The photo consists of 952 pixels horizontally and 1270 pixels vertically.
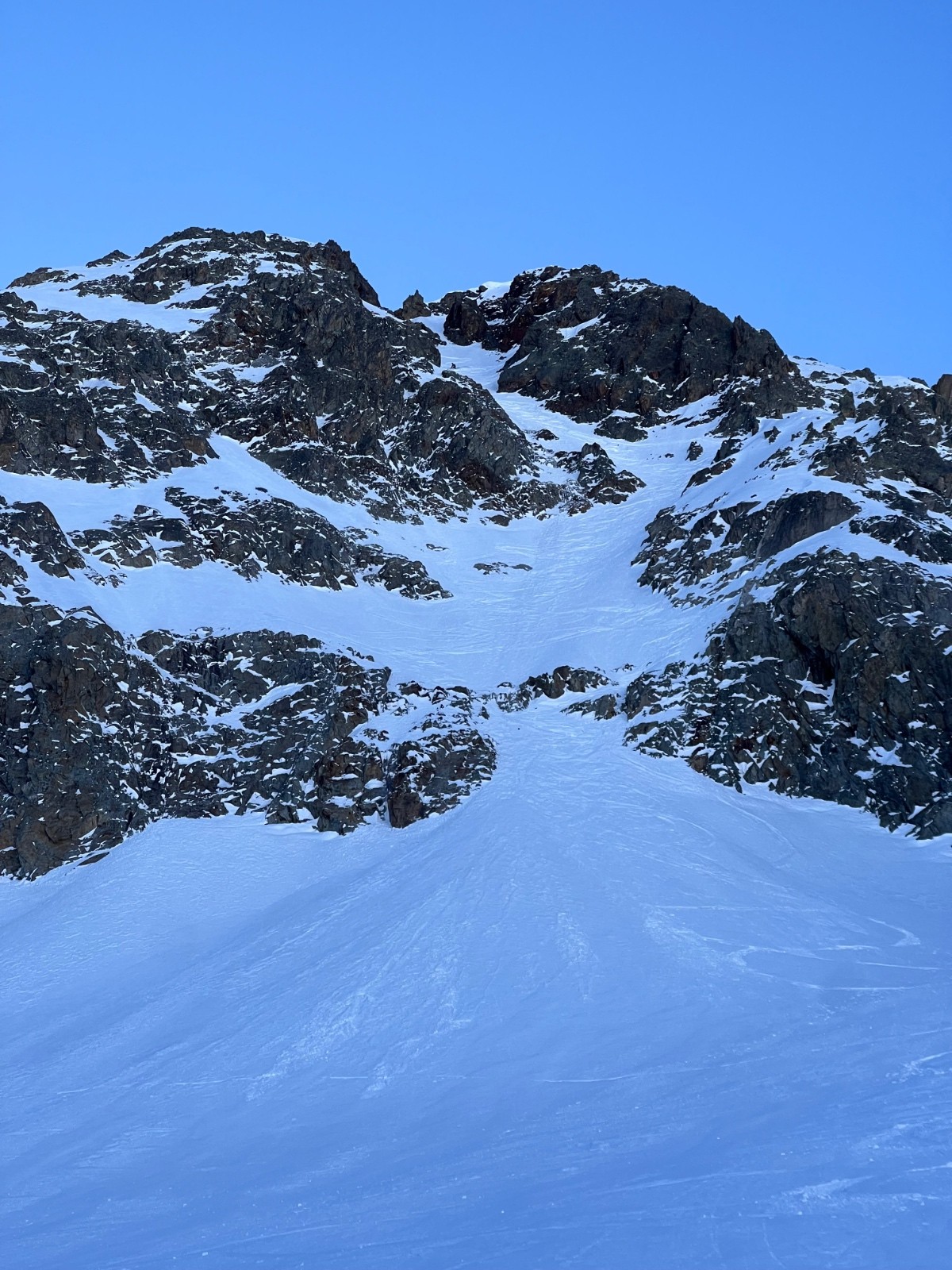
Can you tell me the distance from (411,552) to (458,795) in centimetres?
2296

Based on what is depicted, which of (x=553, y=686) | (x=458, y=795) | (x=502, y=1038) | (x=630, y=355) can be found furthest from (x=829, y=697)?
(x=630, y=355)

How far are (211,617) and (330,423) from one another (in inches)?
922

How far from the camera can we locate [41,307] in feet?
231

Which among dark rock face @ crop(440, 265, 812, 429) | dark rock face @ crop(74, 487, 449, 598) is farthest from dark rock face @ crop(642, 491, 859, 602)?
dark rock face @ crop(440, 265, 812, 429)

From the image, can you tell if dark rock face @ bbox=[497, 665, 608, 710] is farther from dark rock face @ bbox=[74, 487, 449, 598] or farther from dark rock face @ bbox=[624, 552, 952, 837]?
dark rock face @ bbox=[74, 487, 449, 598]

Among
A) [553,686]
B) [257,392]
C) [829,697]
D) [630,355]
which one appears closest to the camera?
[829,697]

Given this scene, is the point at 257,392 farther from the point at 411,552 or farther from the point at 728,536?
the point at 728,536

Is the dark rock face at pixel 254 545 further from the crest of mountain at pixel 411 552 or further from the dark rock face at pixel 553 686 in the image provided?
the dark rock face at pixel 553 686

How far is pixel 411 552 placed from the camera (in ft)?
189

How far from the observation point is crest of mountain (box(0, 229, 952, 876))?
38.0m

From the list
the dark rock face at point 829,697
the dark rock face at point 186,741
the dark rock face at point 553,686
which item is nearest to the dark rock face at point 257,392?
the dark rock face at point 186,741

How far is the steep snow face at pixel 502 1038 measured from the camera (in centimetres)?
1380

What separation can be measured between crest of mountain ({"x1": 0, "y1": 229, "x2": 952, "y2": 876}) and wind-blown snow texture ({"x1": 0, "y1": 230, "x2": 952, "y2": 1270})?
0.23 meters

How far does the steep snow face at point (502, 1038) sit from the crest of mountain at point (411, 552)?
2476mm
